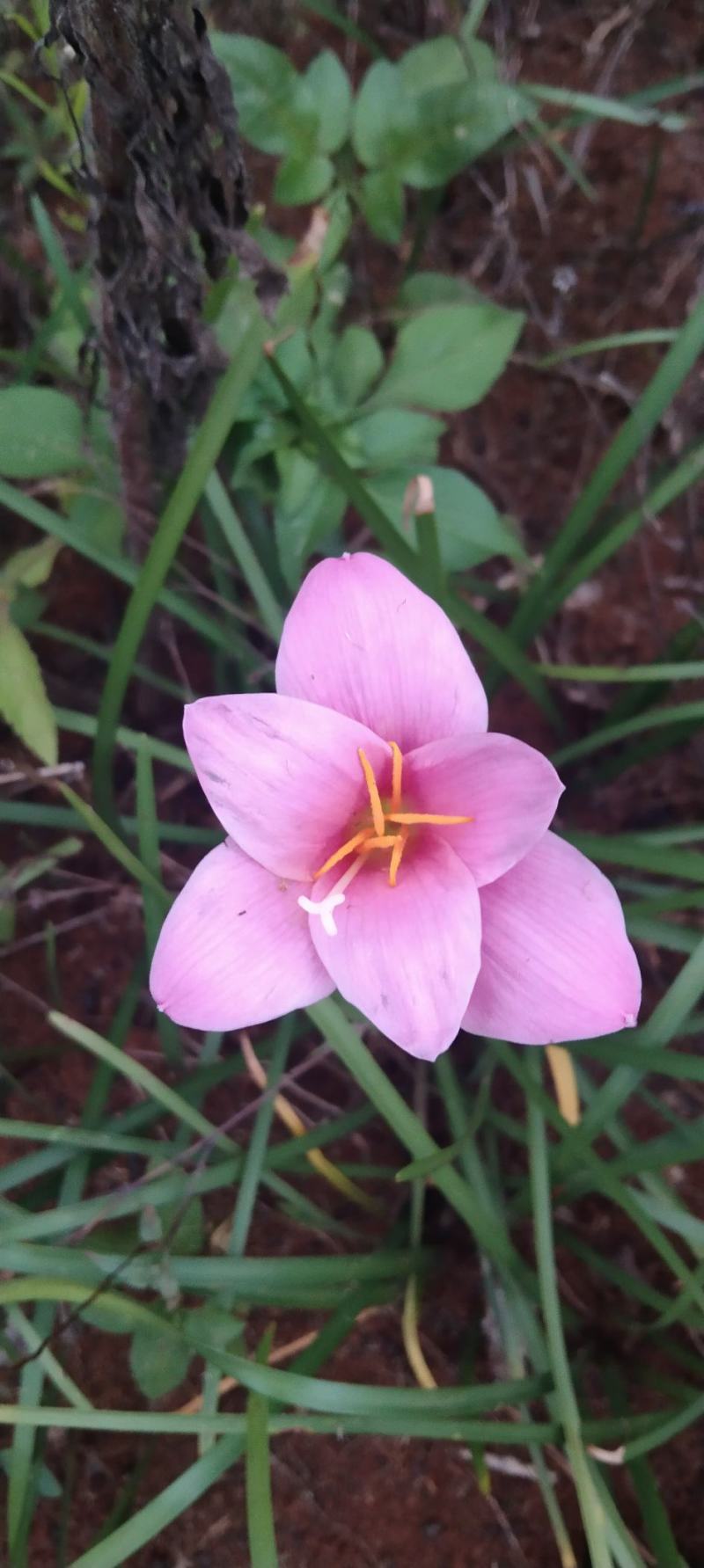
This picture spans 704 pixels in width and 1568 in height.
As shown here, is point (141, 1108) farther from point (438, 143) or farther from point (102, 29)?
point (438, 143)

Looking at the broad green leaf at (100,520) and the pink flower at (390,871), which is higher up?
the broad green leaf at (100,520)

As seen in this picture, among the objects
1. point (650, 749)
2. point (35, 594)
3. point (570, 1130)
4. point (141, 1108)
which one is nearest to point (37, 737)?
point (35, 594)

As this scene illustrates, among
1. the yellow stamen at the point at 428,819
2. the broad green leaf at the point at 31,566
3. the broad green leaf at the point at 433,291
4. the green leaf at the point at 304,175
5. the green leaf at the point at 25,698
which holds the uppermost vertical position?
the green leaf at the point at 304,175

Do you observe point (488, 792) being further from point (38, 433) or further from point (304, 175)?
point (304, 175)

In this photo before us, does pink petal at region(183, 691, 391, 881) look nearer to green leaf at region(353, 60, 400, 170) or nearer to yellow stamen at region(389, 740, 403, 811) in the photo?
yellow stamen at region(389, 740, 403, 811)

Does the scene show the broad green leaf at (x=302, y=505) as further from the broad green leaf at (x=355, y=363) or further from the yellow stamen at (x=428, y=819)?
the yellow stamen at (x=428, y=819)

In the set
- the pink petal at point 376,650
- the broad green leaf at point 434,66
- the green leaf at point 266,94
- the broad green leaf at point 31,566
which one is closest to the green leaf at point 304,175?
the green leaf at point 266,94

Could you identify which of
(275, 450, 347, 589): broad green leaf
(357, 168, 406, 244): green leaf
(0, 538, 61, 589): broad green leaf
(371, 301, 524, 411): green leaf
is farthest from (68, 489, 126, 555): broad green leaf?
(357, 168, 406, 244): green leaf
